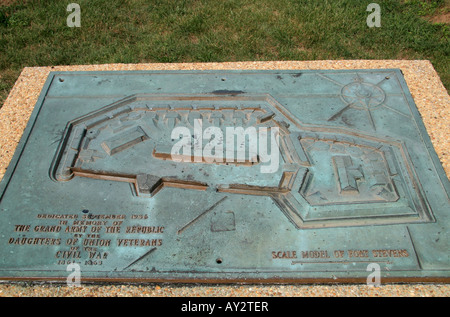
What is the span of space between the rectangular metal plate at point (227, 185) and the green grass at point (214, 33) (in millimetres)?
1251

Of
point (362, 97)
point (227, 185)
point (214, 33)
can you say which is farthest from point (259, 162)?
point (214, 33)

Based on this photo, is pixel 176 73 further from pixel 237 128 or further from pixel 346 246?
pixel 346 246

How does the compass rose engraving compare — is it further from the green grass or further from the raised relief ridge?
the green grass

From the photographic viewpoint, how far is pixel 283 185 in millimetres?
3697

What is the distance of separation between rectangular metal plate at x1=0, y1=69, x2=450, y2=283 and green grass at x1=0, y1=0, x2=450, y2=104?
1251 millimetres

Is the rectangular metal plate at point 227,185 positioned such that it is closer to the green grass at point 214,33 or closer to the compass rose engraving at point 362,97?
the compass rose engraving at point 362,97

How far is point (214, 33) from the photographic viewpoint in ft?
20.4

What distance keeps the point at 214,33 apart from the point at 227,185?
10.6 feet

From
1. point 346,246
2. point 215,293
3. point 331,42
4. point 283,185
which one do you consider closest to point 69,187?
point 215,293

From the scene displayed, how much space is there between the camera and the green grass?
5.87m

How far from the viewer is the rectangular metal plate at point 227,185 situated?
328 cm

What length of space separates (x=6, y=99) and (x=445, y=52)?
562cm

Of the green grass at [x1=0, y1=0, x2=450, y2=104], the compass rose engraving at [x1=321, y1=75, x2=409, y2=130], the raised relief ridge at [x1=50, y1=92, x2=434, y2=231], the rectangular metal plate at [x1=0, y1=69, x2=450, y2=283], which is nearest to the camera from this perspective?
the rectangular metal plate at [x1=0, y1=69, x2=450, y2=283]

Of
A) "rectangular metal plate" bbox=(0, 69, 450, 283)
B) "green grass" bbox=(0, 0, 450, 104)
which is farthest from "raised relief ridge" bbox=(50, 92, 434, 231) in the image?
"green grass" bbox=(0, 0, 450, 104)
